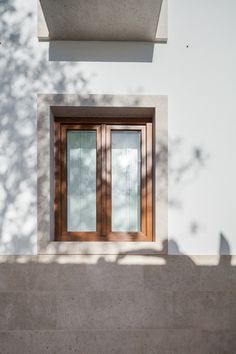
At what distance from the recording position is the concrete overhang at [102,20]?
10.1ft

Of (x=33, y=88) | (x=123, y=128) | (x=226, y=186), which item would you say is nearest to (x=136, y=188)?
(x=123, y=128)

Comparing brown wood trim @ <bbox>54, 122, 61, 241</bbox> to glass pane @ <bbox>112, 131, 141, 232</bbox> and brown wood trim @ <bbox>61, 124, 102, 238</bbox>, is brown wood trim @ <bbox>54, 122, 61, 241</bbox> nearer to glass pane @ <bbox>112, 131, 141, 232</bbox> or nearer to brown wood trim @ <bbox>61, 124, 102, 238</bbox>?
brown wood trim @ <bbox>61, 124, 102, 238</bbox>

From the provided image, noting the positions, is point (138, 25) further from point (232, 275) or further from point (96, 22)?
point (232, 275)

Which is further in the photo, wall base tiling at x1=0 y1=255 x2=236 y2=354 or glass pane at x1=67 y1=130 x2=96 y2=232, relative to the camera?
glass pane at x1=67 y1=130 x2=96 y2=232

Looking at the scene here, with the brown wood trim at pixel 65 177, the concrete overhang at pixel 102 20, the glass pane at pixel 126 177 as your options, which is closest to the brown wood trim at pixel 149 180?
the glass pane at pixel 126 177

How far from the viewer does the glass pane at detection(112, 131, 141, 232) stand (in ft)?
12.5

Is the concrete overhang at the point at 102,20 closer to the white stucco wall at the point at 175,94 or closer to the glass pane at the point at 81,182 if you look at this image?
the white stucco wall at the point at 175,94

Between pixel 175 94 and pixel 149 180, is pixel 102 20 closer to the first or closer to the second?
pixel 175 94

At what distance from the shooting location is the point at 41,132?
352cm

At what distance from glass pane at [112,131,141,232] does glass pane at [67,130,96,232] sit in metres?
0.27

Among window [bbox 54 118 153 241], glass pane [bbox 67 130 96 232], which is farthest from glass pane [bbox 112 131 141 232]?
glass pane [bbox 67 130 96 232]

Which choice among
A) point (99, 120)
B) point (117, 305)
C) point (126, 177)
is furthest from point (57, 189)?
point (117, 305)

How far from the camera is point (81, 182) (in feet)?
12.5

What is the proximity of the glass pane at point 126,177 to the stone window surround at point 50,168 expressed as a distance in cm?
34
